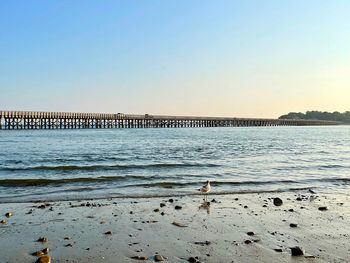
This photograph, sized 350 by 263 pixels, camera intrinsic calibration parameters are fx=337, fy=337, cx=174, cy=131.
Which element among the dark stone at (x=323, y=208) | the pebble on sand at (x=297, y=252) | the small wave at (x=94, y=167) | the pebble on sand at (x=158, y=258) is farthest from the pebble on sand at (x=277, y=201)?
the small wave at (x=94, y=167)

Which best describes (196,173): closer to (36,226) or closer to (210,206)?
(210,206)

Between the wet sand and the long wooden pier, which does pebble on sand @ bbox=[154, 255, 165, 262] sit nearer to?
the wet sand

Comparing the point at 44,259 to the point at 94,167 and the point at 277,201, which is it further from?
the point at 94,167

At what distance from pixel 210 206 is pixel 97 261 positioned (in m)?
3.33

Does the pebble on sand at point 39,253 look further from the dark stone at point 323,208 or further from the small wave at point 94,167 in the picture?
the small wave at point 94,167

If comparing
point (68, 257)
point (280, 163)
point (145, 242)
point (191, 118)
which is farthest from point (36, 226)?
point (191, 118)

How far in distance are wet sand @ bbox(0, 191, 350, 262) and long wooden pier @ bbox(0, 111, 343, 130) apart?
5867 cm

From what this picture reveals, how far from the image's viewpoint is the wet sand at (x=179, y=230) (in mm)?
4090

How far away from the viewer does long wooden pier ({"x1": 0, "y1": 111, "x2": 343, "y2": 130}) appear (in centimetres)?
6278

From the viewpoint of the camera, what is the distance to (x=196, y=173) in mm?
11898

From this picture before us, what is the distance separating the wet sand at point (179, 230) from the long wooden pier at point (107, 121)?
5867 centimetres

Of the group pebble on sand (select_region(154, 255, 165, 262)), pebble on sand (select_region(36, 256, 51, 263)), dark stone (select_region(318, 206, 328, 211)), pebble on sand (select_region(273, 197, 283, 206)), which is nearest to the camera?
pebble on sand (select_region(36, 256, 51, 263))

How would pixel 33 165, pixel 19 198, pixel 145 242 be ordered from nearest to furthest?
pixel 145 242 < pixel 19 198 < pixel 33 165

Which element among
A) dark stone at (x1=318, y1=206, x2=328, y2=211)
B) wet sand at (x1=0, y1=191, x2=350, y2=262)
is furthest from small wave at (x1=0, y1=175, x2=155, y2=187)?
dark stone at (x1=318, y1=206, x2=328, y2=211)
